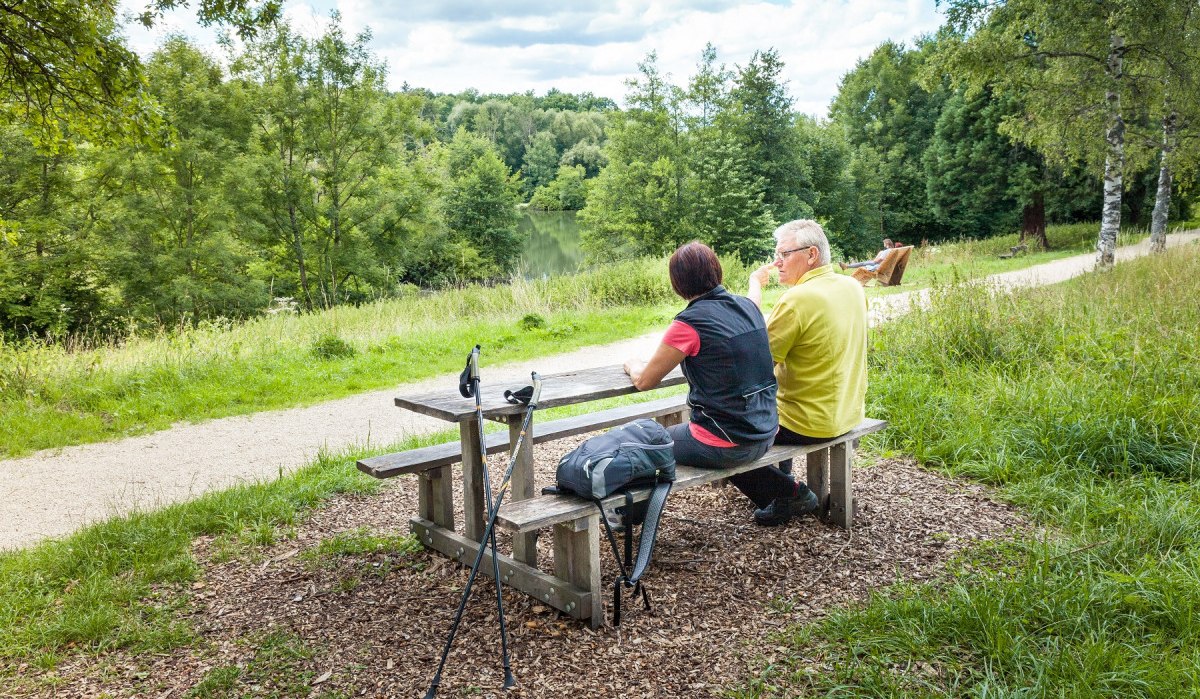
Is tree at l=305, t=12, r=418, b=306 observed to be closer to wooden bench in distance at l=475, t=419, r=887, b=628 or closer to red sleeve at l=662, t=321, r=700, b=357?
wooden bench in distance at l=475, t=419, r=887, b=628

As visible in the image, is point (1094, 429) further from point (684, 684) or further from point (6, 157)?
point (6, 157)

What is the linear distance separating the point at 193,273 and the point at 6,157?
4.84 m

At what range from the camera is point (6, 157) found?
1630 cm

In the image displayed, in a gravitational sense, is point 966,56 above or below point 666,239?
above

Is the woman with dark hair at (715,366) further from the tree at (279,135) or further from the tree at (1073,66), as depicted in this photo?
the tree at (279,135)

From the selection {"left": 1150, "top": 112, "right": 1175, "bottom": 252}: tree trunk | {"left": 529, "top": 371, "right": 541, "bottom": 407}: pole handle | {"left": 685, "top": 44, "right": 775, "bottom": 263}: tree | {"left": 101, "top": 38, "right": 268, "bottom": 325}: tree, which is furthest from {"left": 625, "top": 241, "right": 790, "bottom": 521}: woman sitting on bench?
{"left": 685, "top": 44, "right": 775, "bottom": 263}: tree

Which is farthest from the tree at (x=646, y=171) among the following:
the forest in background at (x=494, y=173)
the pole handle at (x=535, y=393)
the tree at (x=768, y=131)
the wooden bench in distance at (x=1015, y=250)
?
the pole handle at (x=535, y=393)

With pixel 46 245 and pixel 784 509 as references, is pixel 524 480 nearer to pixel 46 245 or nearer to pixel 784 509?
pixel 784 509

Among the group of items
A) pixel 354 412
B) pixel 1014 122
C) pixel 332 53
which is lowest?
pixel 354 412

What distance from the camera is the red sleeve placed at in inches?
130

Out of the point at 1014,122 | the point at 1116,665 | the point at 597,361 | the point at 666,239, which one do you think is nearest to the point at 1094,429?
the point at 1116,665

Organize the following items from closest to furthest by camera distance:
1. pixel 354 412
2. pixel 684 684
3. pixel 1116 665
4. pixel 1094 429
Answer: pixel 1116 665, pixel 684 684, pixel 1094 429, pixel 354 412

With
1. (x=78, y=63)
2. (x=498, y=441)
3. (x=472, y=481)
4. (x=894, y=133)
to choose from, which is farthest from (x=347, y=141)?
(x=894, y=133)

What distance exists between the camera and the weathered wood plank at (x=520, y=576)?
317 centimetres
